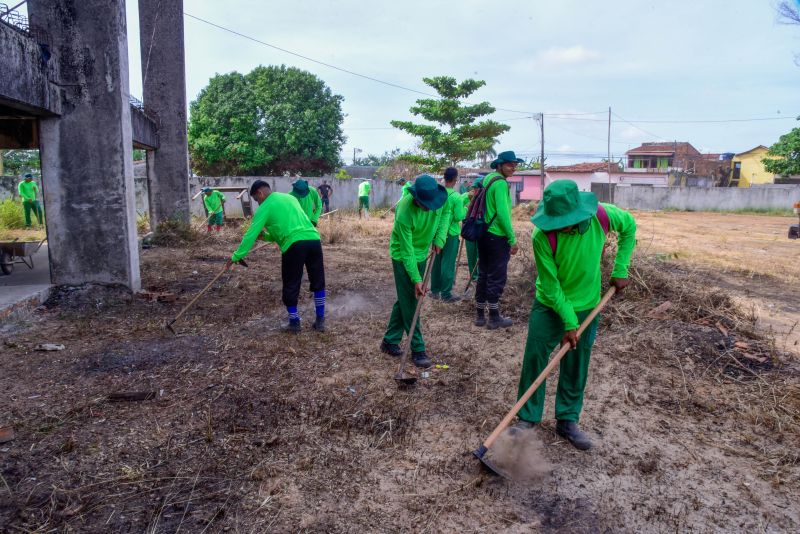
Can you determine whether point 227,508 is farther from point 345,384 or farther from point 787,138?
point 787,138

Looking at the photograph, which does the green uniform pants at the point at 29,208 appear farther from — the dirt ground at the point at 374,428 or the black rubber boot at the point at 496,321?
the black rubber boot at the point at 496,321

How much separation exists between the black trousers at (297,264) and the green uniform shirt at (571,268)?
2726mm

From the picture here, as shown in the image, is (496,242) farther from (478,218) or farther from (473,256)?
(473,256)

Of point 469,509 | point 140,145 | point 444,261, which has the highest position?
point 140,145

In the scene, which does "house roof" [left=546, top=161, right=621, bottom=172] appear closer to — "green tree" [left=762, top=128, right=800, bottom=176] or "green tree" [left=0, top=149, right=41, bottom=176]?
"green tree" [left=762, top=128, right=800, bottom=176]

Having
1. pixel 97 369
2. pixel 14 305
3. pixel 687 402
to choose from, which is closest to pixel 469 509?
pixel 687 402

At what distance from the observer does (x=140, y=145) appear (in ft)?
38.0

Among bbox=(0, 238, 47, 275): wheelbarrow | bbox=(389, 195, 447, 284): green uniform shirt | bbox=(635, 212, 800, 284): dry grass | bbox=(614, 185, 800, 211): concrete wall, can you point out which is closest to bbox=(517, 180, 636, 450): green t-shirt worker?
bbox=(389, 195, 447, 284): green uniform shirt

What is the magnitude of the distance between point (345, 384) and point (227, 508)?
1.67 m

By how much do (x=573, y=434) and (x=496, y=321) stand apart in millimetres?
2589

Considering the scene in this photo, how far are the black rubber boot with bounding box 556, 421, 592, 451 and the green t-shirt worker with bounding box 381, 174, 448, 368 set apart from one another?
1.43 meters

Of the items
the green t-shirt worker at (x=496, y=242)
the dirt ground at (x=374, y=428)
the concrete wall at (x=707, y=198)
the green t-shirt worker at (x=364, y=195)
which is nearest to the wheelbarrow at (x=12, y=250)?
the dirt ground at (x=374, y=428)

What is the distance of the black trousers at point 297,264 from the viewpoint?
17.8 ft

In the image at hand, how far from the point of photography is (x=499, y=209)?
18.8ft
